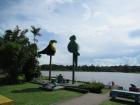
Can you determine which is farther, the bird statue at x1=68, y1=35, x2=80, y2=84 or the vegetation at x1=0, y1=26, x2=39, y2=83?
the bird statue at x1=68, y1=35, x2=80, y2=84

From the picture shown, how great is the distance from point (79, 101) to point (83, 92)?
571cm

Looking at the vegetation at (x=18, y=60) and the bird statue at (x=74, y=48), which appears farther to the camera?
the bird statue at (x=74, y=48)

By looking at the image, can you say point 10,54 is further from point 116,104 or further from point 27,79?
point 116,104

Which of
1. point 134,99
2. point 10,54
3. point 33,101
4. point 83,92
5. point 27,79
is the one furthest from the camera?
point 27,79

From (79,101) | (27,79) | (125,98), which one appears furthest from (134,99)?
(27,79)

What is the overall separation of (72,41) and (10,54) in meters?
10.3

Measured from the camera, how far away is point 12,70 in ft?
116

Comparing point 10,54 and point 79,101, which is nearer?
point 79,101

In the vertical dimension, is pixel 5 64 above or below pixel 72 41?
below

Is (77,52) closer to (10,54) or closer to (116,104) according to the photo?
(10,54)

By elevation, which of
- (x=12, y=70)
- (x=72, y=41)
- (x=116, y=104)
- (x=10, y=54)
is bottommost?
(x=116, y=104)

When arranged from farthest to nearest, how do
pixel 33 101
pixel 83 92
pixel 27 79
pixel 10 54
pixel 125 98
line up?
pixel 27 79, pixel 10 54, pixel 83 92, pixel 125 98, pixel 33 101

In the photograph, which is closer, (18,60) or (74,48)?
(18,60)

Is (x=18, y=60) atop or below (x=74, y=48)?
below
